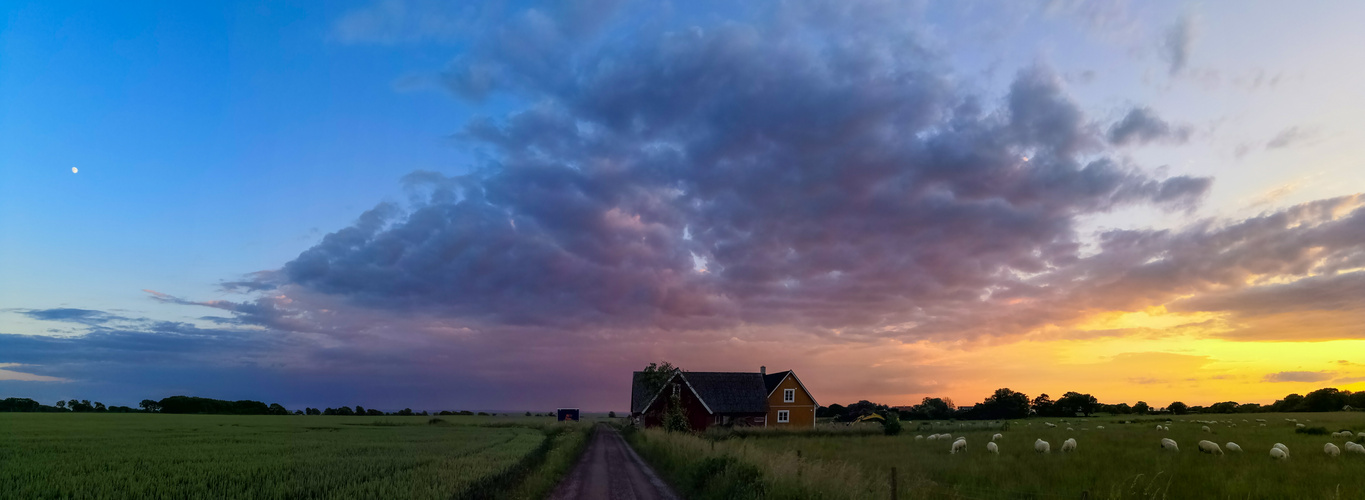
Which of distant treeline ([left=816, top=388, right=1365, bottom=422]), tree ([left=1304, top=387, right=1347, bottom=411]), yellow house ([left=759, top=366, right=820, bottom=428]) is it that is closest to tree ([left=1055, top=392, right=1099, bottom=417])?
distant treeline ([left=816, top=388, right=1365, bottom=422])

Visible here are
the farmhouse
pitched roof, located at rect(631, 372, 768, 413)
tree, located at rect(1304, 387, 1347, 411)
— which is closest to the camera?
the farmhouse

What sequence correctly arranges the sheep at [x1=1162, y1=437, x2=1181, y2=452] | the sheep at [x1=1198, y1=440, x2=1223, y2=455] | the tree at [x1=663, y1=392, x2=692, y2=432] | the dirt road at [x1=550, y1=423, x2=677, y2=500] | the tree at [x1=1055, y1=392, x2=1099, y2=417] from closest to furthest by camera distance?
the dirt road at [x1=550, y1=423, x2=677, y2=500]
the sheep at [x1=1198, y1=440, x2=1223, y2=455]
the sheep at [x1=1162, y1=437, x2=1181, y2=452]
the tree at [x1=663, y1=392, x2=692, y2=432]
the tree at [x1=1055, y1=392, x2=1099, y2=417]

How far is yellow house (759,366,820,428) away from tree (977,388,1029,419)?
55.9 m

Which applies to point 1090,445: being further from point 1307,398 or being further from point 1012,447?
point 1307,398

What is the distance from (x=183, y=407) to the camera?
134 metres

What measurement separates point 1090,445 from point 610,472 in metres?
25.7

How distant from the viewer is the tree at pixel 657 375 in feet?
201

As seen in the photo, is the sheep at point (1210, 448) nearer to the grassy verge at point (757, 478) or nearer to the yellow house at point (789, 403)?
the grassy verge at point (757, 478)

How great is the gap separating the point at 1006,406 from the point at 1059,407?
318 inches

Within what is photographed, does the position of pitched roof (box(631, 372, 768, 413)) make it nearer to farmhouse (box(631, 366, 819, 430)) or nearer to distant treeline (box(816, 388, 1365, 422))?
farmhouse (box(631, 366, 819, 430))

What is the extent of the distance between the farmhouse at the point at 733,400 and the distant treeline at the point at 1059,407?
31.5m

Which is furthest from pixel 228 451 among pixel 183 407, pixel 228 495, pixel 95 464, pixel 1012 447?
pixel 183 407

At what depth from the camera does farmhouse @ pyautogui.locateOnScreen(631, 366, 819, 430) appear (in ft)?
202

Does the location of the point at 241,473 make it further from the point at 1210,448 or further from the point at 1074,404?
the point at 1074,404
